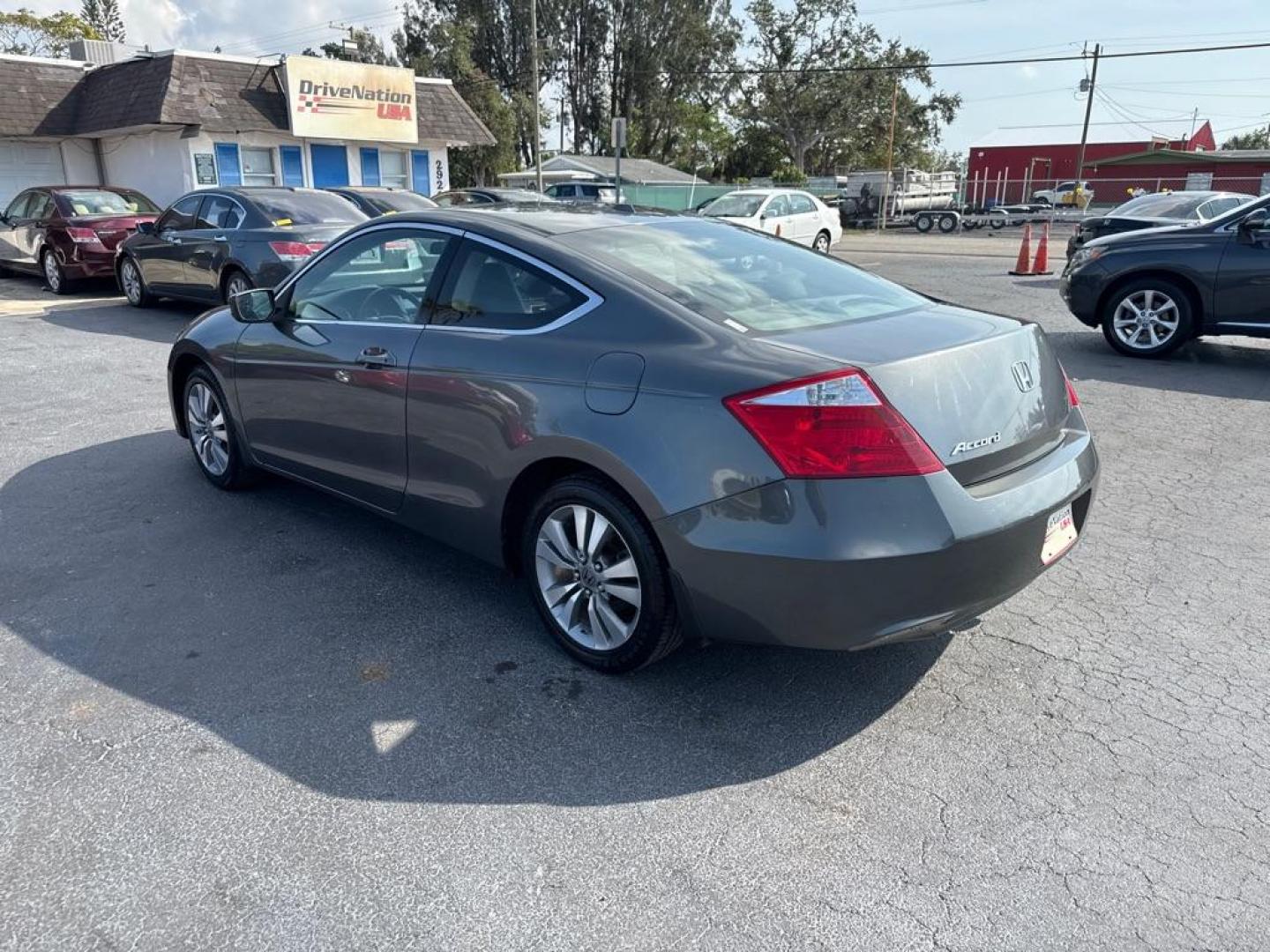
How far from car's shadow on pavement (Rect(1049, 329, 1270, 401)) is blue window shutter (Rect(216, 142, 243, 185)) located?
768 inches

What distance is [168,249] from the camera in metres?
11.5

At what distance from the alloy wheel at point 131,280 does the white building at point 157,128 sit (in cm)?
913

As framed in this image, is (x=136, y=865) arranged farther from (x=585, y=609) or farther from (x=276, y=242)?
(x=276, y=242)

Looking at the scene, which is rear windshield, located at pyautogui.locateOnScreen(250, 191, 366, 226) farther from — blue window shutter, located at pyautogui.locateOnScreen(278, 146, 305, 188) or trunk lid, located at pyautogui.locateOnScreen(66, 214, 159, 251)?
blue window shutter, located at pyautogui.locateOnScreen(278, 146, 305, 188)

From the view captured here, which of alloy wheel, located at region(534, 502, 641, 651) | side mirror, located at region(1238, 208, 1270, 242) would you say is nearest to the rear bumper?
alloy wheel, located at region(534, 502, 641, 651)

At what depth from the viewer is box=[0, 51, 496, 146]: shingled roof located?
67.6ft

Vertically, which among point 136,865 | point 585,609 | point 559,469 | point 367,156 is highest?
point 367,156

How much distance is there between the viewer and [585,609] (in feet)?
10.9

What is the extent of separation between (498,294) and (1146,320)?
24.3ft

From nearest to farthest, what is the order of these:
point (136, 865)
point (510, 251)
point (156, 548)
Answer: point (136, 865) → point (510, 251) → point (156, 548)

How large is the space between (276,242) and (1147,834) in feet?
32.4

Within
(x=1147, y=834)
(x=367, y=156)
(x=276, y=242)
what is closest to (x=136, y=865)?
(x=1147, y=834)

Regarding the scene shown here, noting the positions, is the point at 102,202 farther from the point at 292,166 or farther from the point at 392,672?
the point at 392,672

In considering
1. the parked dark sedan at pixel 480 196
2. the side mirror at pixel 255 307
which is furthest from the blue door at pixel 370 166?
the side mirror at pixel 255 307
